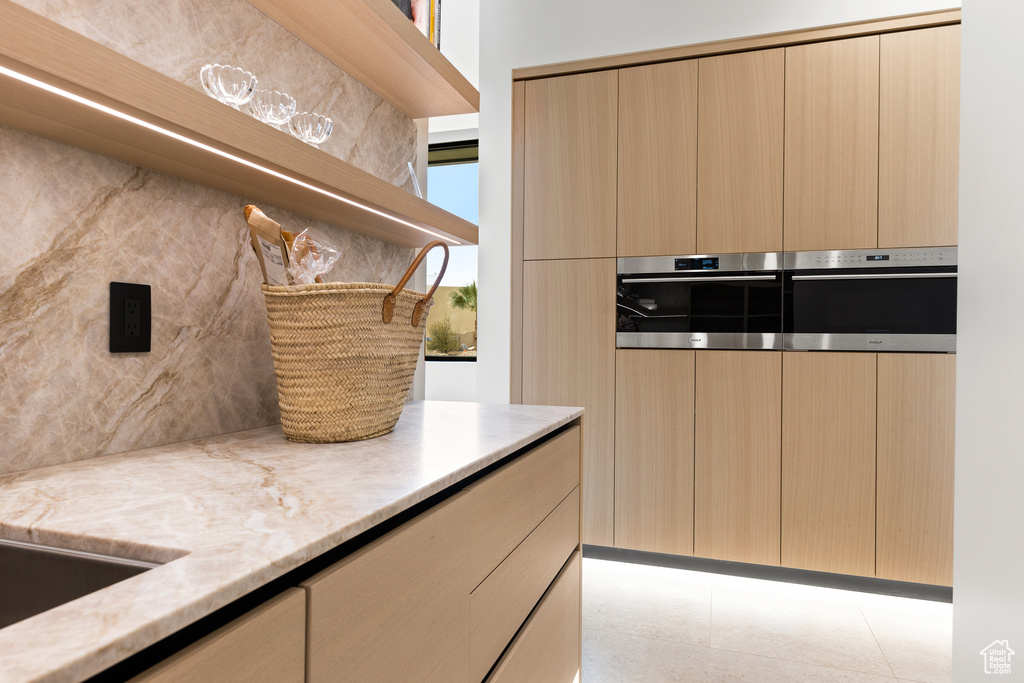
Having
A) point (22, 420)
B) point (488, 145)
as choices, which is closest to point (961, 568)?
point (22, 420)

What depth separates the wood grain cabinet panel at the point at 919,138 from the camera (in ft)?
7.37

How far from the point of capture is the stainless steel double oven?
227 cm

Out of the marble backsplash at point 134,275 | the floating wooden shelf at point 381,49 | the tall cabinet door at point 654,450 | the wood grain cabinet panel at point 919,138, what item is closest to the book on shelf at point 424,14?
the floating wooden shelf at point 381,49

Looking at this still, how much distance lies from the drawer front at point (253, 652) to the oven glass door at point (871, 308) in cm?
236

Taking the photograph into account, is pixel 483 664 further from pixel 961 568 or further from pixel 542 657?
pixel 961 568

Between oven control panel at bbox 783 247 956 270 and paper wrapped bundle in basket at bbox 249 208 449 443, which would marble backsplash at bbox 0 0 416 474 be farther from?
oven control panel at bbox 783 247 956 270

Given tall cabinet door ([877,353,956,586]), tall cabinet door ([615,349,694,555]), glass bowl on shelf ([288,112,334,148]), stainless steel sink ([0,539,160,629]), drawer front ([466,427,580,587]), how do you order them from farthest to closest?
tall cabinet door ([615,349,694,555]) < tall cabinet door ([877,353,956,586]) < glass bowl on shelf ([288,112,334,148]) < drawer front ([466,427,580,587]) < stainless steel sink ([0,539,160,629])

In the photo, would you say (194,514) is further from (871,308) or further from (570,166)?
(871,308)

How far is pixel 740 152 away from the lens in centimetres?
248

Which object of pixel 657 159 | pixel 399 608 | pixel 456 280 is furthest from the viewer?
pixel 456 280

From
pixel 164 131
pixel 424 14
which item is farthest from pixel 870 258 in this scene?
pixel 164 131

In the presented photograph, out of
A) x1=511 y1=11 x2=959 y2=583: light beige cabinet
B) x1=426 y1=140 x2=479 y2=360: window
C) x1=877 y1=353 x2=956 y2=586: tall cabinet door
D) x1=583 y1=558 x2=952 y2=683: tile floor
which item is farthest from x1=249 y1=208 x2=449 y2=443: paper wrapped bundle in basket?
x1=426 y1=140 x2=479 y2=360: window

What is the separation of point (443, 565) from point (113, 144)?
0.84 meters

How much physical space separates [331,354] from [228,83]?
58cm
